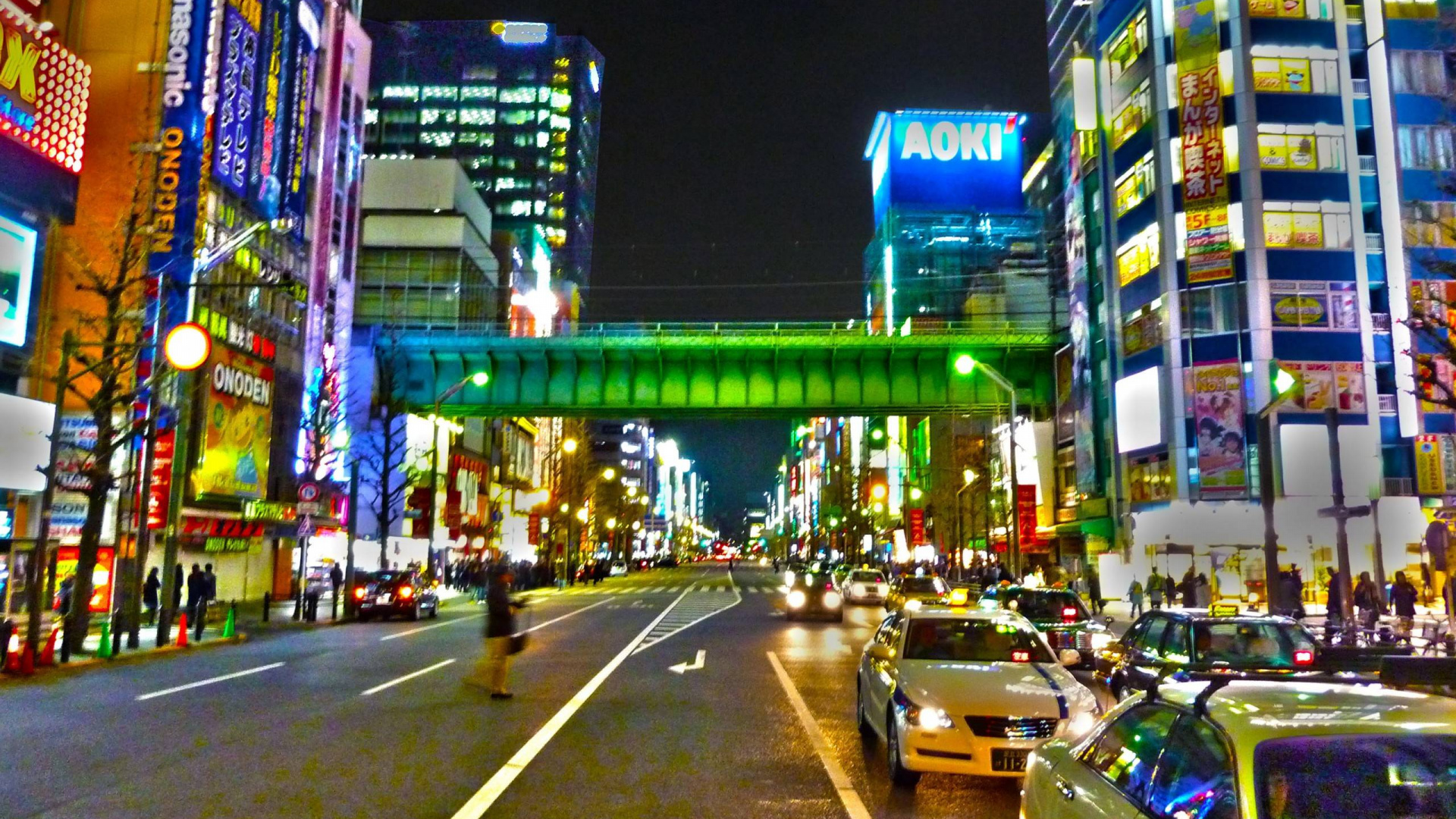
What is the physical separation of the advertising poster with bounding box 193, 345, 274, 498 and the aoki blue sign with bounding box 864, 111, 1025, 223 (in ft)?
258

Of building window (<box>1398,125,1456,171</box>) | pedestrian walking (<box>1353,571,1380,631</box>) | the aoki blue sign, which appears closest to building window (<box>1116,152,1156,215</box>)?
building window (<box>1398,125,1456,171</box>)

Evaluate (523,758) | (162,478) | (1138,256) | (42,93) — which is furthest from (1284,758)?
(1138,256)

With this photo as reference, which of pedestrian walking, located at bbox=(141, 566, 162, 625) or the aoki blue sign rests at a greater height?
the aoki blue sign

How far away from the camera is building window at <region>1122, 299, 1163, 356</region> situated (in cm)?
4488

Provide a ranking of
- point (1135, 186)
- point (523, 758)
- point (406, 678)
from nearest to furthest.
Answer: point (523, 758), point (406, 678), point (1135, 186)

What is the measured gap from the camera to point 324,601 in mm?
44531

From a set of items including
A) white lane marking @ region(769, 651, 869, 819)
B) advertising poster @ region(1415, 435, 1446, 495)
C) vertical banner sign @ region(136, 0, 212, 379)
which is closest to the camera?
white lane marking @ region(769, 651, 869, 819)

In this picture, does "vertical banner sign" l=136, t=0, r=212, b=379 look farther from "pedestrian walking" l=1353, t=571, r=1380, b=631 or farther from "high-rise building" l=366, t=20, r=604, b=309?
"high-rise building" l=366, t=20, r=604, b=309

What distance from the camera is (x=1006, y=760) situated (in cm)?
884

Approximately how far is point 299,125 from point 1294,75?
38870 mm

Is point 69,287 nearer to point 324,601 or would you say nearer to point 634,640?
point 324,601

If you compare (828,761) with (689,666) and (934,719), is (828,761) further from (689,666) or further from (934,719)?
(689,666)

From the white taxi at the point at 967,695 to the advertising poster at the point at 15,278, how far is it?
A: 25811mm

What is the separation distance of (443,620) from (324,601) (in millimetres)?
11781
